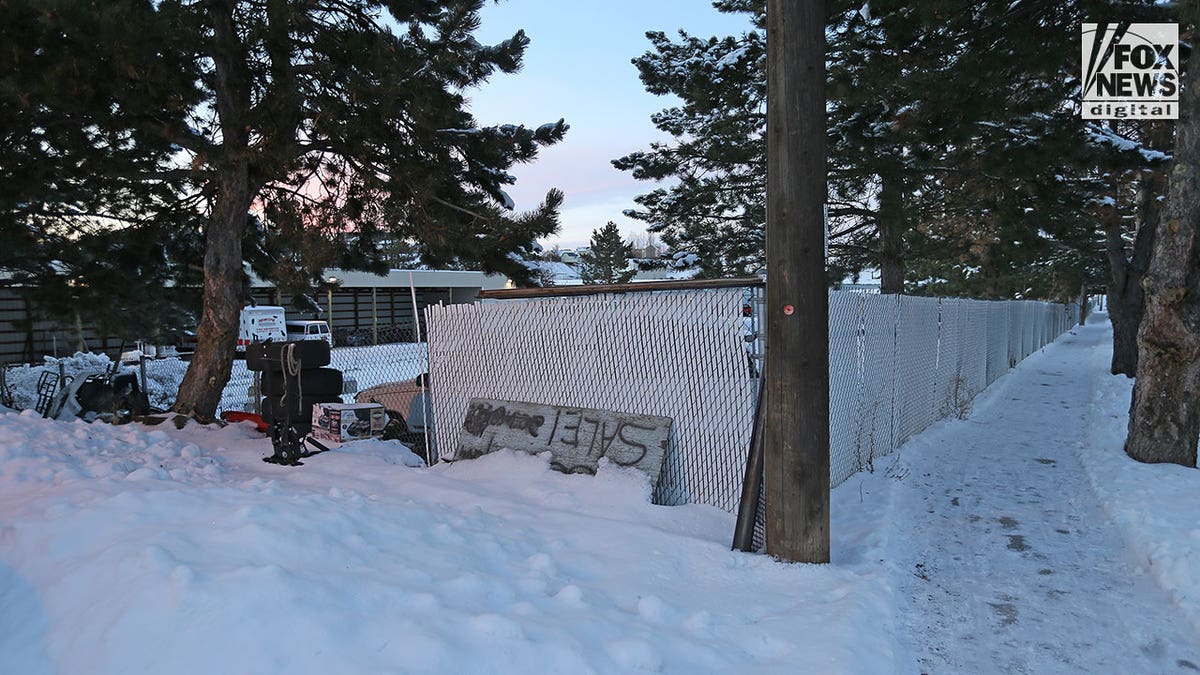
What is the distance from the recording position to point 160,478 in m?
5.85

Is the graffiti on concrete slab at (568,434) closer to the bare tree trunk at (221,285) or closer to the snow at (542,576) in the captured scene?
the snow at (542,576)

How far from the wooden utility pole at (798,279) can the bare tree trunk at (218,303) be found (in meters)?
7.98

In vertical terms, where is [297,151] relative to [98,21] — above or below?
below

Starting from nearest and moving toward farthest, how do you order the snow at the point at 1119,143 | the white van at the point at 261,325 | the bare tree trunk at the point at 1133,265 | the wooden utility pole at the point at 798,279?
1. the wooden utility pole at the point at 798,279
2. the snow at the point at 1119,143
3. the bare tree trunk at the point at 1133,265
4. the white van at the point at 261,325

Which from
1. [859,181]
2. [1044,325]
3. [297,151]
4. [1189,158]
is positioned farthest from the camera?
[1044,325]

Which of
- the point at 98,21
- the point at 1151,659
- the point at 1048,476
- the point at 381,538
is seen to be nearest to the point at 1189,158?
the point at 1048,476

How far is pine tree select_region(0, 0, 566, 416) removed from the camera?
7.74 metres

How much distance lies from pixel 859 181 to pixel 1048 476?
710 centimetres

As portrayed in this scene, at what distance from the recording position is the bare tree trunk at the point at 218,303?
9875 mm

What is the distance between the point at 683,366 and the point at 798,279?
1.58 meters

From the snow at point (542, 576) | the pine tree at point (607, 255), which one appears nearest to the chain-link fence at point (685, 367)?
the snow at point (542, 576)

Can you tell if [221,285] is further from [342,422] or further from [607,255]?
[607,255]

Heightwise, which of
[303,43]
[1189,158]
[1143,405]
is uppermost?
[303,43]

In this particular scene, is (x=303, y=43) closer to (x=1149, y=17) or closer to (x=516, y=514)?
(x=516, y=514)
